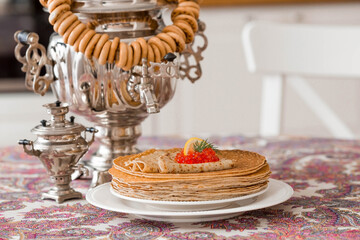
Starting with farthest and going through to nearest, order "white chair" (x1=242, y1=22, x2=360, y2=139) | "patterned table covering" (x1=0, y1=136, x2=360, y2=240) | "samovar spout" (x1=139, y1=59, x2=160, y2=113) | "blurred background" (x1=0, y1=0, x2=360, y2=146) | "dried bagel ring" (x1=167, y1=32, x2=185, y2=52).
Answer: "blurred background" (x1=0, y1=0, x2=360, y2=146) → "white chair" (x1=242, y1=22, x2=360, y2=139) → "dried bagel ring" (x1=167, y1=32, x2=185, y2=52) → "samovar spout" (x1=139, y1=59, x2=160, y2=113) → "patterned table covering" (x1=0, y1=136, x2=360, y2=240)

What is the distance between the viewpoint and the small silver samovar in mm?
896

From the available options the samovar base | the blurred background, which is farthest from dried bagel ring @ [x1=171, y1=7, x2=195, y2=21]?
the blurred background

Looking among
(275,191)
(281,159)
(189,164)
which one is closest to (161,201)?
(189,164)

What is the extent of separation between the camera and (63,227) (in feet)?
2.61

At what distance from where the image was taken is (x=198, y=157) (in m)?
0.83

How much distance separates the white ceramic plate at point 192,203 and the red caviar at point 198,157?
6 cm

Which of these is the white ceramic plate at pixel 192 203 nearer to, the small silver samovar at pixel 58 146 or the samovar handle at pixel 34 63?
the small silver samovar at pixel 58 146

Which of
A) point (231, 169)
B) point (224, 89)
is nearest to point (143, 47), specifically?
point (231, 169)

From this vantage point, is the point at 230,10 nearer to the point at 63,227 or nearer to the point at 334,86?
the point at 334,86

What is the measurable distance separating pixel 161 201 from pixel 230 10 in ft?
7.96

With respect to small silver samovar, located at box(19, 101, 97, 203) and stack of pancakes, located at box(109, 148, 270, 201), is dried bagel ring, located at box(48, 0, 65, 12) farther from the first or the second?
stack of pancakes, located at box(109, 148, 270, 201)

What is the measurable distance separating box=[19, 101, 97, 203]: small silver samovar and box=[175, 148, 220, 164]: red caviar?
164 mm

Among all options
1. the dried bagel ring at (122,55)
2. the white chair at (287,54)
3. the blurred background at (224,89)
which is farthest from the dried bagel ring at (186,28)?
the blurred background at (224,89)

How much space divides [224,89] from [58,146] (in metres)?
2.29
